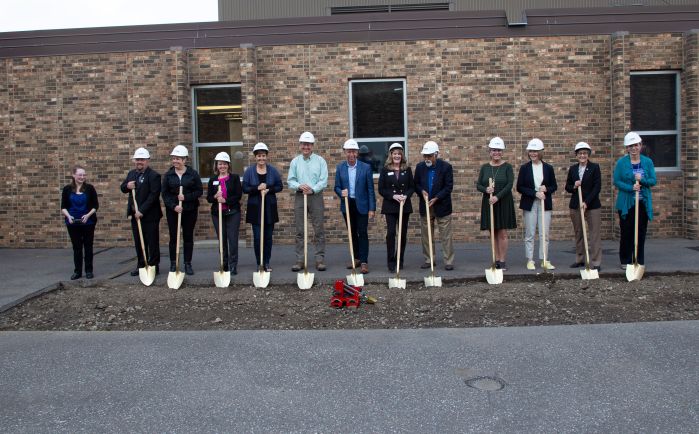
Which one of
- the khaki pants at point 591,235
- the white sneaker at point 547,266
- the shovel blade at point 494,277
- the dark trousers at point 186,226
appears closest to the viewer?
the shovel blade at point 494,277

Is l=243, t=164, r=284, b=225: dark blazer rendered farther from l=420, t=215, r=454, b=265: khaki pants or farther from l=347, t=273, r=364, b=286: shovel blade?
l=420, t=215, r=454, b=265: khaki pants

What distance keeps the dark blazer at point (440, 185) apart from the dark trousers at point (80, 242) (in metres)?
5.00

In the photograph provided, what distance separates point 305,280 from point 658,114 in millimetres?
8445

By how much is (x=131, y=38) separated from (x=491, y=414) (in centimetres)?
1140

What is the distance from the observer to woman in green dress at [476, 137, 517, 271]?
980cm

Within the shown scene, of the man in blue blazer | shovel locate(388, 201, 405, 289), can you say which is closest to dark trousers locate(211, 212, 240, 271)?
the man in blue blazer

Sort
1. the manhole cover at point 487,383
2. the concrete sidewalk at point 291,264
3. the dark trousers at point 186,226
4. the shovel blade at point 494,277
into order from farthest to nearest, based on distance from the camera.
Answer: the dark trousers at point 186,226
the concrete sidewalk at point 291,264
the shovel blade at point 494,277
the manhole cover at point 487,383

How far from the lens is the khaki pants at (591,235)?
381 inches

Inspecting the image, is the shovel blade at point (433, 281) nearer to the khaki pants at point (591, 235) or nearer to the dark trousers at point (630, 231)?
the khaki pants at point (591, 235)

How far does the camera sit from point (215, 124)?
13648 millimetres

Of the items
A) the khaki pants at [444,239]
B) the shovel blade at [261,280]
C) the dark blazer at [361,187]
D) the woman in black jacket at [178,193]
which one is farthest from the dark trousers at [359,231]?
the woman in black jacket at [178,193]

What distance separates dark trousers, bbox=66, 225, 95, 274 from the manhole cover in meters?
6.69

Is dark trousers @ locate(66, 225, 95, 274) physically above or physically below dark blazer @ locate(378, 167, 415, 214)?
below

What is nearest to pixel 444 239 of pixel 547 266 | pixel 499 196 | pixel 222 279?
pixel 499 196
